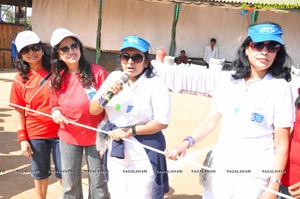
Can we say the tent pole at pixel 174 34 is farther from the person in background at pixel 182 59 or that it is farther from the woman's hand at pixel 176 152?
the woman's hand at pixel 176 152

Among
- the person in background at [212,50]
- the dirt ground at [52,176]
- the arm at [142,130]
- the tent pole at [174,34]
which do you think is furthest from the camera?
the person in background at [212,50]

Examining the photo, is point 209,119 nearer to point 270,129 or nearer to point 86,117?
point 270,129

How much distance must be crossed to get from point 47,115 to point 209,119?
1334 mm

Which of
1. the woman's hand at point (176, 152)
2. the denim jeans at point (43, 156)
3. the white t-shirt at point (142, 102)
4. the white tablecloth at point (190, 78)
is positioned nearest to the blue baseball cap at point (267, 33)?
the white t-shirt at point (142, 102)

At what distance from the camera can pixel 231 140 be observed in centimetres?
185

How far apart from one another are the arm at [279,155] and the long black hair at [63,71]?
137 centimetres

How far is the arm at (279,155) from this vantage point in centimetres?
171

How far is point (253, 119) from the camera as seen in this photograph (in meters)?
1.75

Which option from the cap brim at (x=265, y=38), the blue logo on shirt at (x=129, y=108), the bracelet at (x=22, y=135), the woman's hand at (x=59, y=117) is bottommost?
the bracelet at (x=22, y=135)

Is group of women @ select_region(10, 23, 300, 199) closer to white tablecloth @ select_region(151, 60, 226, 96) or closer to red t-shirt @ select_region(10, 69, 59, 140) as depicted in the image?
red t-shirt @ select_region(10, 69, 59, 140)

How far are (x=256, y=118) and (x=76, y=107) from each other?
4.29 ft

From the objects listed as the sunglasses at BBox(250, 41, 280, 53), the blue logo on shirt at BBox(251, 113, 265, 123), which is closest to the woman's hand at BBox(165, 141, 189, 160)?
the blue logo on shirt at BBox(251, 113, 265, 123)

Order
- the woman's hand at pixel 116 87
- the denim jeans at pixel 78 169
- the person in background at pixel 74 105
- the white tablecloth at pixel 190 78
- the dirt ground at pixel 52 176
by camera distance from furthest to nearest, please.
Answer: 1. the white tablecloth at pixel 190 78
2. the dirt ground at pixel 52 176
3. the denim jeans at pixel 78 169
4. the person in background at pixel 74 105
5. the woman's hand at pixel 116 87

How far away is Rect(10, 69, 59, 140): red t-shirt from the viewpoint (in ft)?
8.57
